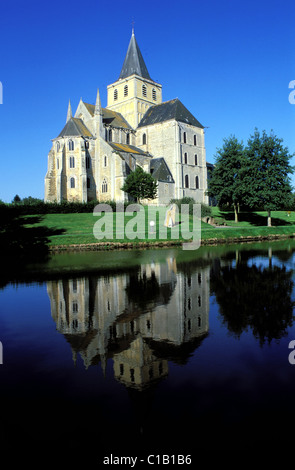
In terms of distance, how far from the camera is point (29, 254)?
24.4 metres

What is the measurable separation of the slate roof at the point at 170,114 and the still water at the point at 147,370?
54288mm

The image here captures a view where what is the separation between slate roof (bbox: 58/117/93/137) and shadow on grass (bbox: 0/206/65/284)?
21.0 metres

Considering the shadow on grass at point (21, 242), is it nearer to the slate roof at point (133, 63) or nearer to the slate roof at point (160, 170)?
the slate roof at point (160, 170)

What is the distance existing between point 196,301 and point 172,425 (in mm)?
5540

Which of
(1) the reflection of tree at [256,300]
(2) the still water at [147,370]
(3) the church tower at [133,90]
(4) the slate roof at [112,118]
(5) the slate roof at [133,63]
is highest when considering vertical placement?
(5) the slate roof at [133,63]

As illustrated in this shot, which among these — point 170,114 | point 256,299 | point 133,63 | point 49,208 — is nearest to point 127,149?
point 170,114

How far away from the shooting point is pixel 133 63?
68125 millimetres

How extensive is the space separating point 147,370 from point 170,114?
6018cm

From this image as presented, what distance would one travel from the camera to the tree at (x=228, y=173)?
45634 mm

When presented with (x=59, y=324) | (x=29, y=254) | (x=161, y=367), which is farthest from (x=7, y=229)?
(x=161, y=367)

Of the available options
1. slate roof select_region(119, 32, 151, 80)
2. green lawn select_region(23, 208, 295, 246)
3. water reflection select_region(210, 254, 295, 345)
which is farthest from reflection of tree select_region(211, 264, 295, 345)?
slate roof select_region(119, 32, 151, 80)

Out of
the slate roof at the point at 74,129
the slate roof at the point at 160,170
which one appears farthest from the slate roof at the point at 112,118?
the slate roof at the point at 160,170

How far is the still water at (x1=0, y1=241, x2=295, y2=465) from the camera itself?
12.3 feet

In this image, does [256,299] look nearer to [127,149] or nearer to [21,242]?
[21,242]
